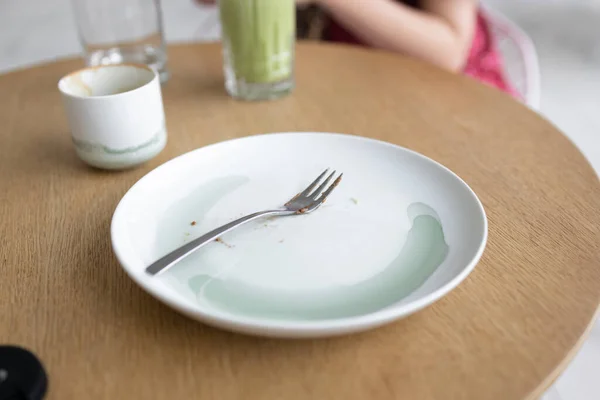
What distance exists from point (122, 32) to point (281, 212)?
24.6 inches

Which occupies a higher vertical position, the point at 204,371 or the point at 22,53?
the point at 204,371

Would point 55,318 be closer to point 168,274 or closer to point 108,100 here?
point 168,274

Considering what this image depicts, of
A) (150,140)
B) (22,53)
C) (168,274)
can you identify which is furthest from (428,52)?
(22,53)

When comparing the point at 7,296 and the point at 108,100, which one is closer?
the point at 7,296

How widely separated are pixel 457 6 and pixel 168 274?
3.08 feet

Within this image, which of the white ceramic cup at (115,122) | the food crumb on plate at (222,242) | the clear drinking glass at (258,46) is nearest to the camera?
the food crumb on plate at (222,242)

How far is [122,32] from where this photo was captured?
0.97 metres

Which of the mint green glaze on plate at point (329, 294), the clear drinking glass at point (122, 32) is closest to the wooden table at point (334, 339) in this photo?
the mint green glaze on plate at point (329, 294)

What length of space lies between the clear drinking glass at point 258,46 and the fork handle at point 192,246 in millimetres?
335

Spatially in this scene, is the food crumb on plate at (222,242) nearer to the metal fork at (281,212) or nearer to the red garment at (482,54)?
the metal fork at (281,212)

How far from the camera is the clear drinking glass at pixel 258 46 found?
0.74 m

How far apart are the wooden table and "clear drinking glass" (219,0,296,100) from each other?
3 cm

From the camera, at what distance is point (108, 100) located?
57 centimetres

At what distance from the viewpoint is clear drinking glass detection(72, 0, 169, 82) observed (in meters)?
0.91
